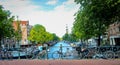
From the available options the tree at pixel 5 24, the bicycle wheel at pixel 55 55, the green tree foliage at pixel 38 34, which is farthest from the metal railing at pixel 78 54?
the green tree foliage at pixel 38 34

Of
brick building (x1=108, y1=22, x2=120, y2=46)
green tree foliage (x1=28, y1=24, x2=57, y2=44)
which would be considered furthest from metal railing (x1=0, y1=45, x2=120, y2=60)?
green tree foliage (x1=28, y1=24, x2=57, y2=44)

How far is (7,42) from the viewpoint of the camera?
285ft

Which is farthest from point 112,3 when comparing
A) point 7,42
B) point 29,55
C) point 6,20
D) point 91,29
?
point 7,42

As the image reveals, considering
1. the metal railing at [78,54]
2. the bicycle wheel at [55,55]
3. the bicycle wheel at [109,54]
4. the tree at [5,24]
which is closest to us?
the bicycle wheel at [109,54]

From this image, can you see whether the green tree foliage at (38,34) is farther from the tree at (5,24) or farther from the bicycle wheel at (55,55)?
the bicycle wheel at (55,55)

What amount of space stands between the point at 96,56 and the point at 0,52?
357 inches

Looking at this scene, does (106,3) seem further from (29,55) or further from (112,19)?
(29,55)

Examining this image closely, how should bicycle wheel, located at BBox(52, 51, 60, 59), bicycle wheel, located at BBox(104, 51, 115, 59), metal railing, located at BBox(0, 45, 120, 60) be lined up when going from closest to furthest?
bicycle wheel, located at BBox(104, 51, 115, 59)
metal railing, located at BBox(0, 45, 120, 60)
bicycle wheel, located at BBox(52, 51, 60, 59)

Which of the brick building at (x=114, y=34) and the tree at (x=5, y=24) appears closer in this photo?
the tree at (x=5, y=24)

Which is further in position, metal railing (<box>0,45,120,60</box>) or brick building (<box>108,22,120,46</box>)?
brick building (<box>108,22,120,46</box>)

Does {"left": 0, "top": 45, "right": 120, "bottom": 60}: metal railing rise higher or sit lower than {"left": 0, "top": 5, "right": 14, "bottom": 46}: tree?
lower

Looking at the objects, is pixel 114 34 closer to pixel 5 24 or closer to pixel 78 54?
pixel 5 24

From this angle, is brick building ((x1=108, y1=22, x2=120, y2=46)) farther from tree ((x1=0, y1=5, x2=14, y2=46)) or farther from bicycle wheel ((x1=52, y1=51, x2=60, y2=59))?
bicycle wheel ((x1=52, y1=51, x2=60, y2=59))

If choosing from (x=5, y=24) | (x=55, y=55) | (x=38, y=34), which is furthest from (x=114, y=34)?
(x=55, y=55)
